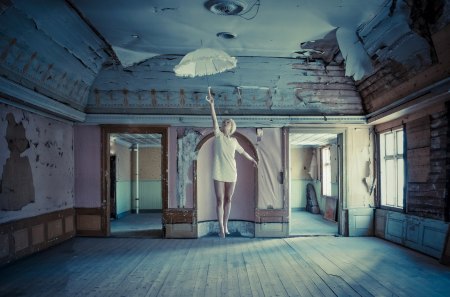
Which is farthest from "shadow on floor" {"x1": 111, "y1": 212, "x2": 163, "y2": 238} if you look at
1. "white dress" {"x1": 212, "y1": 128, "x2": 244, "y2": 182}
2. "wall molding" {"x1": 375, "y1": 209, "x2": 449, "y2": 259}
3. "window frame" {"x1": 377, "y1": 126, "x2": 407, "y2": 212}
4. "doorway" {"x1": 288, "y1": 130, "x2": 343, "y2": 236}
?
"window frame" {"x1": 377, "y1": 126, "x2": 407, "y2": 212}

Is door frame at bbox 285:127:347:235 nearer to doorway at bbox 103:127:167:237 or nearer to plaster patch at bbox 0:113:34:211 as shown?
doorway at bbox 103:127:167:237

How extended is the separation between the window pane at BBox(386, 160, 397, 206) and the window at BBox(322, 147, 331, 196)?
15.4 feet

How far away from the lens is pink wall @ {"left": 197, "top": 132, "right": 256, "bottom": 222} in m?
8.94

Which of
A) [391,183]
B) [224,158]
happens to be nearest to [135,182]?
[391,183]

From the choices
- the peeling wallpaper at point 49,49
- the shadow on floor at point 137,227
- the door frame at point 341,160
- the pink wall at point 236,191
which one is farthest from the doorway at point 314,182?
the peeling wallpaper at point 49,49

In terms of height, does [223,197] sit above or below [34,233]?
above

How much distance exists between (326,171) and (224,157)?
993cm

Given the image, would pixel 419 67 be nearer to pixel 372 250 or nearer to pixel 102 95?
pixel 372 250

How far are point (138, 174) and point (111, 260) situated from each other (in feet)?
27.3

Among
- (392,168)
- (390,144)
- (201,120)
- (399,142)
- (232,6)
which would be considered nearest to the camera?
(232,6)

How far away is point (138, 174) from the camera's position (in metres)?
14.6

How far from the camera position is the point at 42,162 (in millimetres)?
7289

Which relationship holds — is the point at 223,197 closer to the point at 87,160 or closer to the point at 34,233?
the point at 34,233

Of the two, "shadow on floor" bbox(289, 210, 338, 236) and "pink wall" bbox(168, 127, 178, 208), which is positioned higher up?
"pink wall" bbox(168, 127, 178, 208)
